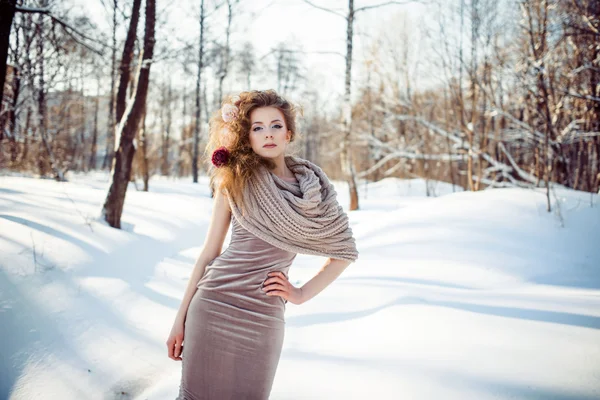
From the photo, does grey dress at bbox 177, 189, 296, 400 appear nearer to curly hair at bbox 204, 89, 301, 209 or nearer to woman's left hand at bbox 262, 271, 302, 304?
woman's left hand at bbox 262, 271, 302, 304

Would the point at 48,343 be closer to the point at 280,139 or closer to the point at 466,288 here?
the point at 280,139

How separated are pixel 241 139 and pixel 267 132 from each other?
0.13 m

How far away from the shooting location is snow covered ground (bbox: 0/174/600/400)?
80.7 inches

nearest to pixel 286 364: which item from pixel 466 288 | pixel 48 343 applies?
pixel 48 343

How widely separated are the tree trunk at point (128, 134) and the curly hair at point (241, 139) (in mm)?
4892

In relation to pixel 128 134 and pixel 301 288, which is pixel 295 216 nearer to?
pixel 301 288

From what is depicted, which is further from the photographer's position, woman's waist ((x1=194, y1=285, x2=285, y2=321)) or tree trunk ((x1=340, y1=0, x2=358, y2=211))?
tree trunk ((x1=340, y1=0, x2=358, y2=211))

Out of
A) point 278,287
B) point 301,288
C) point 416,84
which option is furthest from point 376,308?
point 416,84

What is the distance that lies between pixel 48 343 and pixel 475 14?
11.3 meters

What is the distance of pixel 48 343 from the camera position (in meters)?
2.64

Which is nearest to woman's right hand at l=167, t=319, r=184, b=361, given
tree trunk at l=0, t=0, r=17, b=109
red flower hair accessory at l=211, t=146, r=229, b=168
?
red flower hair accessory at l=211, t=146, r=229, b=168

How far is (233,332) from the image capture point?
1.23 metres

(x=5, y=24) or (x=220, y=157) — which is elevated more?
(x=5, y=24)

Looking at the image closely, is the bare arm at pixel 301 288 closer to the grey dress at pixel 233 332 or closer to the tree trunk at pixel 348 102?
the grey dress at pixel 233 332
